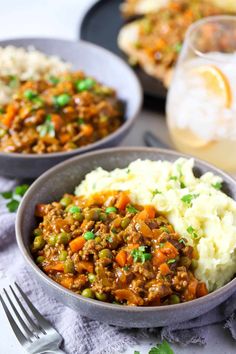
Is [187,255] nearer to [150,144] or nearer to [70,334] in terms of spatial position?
[70,334]

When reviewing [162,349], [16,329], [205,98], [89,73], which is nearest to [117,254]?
[162,349]

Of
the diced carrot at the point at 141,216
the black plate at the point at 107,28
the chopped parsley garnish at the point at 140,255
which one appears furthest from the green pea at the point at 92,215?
the black plate at the point at 107,28

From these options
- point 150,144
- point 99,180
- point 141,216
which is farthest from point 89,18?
point 141,216

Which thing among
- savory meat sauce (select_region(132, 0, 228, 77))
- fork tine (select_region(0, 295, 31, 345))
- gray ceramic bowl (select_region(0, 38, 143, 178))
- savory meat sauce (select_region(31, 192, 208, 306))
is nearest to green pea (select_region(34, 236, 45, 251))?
savory meat sauce (select_region(31, 192, 208, 306))

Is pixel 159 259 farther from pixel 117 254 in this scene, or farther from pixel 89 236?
pixel 89 236

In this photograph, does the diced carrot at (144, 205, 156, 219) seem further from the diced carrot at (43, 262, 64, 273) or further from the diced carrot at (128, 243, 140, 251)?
the diced carrot at (43, 262, 64, 273)

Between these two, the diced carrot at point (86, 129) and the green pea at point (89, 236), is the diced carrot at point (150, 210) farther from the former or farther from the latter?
the diced carrot at point (86, 129)

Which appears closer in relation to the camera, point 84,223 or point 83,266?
point 83,266
